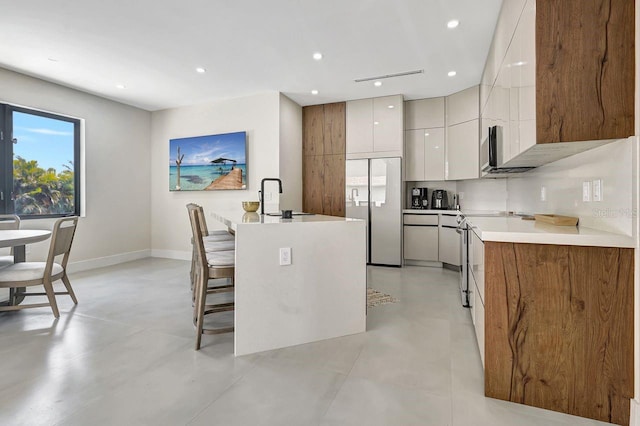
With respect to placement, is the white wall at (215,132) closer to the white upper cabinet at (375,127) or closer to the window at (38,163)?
the white upper cabinet at (375,127)

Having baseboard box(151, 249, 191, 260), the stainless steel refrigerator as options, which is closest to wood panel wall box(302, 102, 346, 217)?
the stainless steel refrigerator

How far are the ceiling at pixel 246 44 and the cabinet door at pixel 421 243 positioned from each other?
213 centimetres

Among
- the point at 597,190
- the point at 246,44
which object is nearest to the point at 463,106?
the point at 246,44

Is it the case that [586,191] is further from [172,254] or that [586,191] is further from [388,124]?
[172,254]

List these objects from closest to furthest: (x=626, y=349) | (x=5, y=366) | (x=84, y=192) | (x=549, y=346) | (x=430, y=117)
Result: (x=626, y=349) < (x=549, y=346) < (x=5, y=366) < (x=84, y=192) < (x=430, y=117)

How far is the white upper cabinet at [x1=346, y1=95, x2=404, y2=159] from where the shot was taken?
483 centimetres

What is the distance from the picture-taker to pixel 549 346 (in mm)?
1520

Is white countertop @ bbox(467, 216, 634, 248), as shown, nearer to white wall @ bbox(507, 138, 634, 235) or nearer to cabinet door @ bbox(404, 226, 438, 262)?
white wall @ bbox(507, 138, 634, 235)

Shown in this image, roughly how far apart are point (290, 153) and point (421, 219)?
92.7 inches

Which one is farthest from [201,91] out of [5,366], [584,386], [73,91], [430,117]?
[584,386]

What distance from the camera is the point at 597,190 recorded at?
167cm

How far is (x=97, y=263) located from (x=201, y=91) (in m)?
3.13

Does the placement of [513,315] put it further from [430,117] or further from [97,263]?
[97,263]

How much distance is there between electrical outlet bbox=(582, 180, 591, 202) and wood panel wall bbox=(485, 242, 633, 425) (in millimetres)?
489
